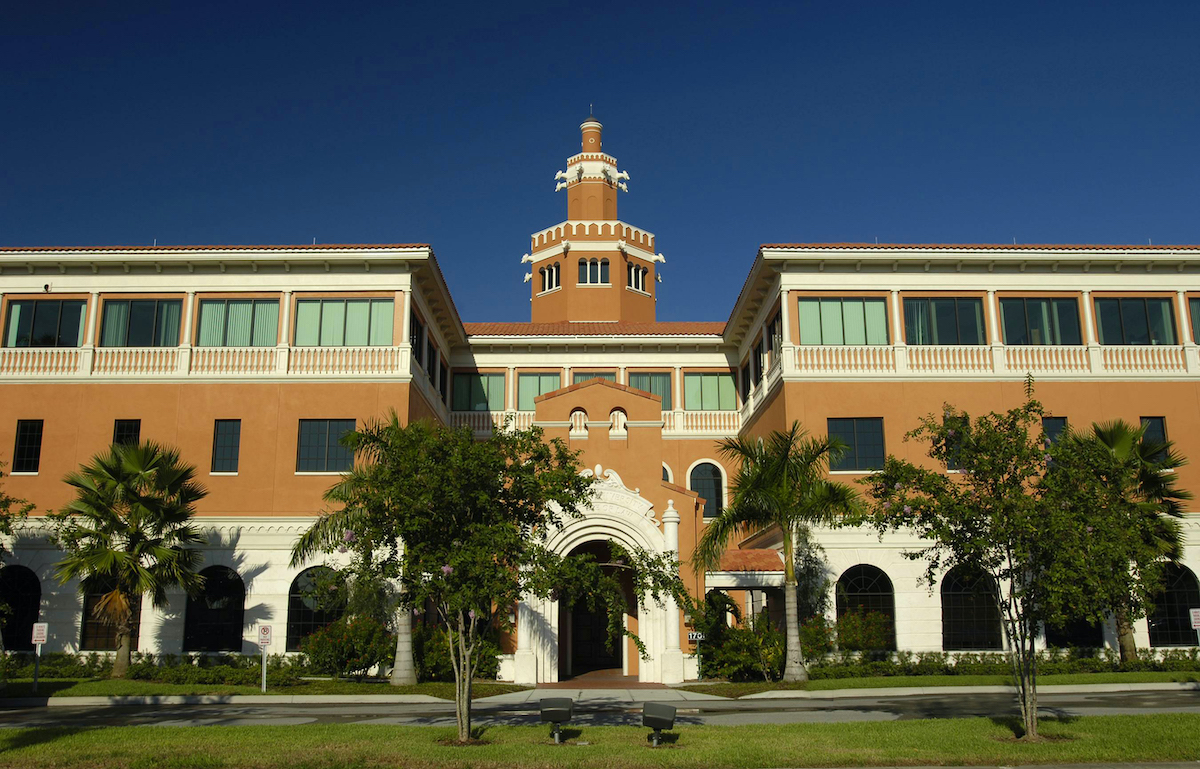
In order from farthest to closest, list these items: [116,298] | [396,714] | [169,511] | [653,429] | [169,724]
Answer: [116,298]
[653,429]
[169,511]
[396,714]
[169,724]

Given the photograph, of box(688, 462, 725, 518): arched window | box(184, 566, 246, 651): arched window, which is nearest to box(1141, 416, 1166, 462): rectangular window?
box(688, 462, 725, 518): arched window

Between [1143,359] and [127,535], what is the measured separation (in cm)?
3150

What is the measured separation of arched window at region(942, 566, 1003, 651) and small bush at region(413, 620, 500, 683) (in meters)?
13.4

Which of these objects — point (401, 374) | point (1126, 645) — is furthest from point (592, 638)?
point (1126, 645)

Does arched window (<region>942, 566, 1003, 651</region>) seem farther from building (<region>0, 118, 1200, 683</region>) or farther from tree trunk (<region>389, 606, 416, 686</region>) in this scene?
tree trunk (<region>389, 606, 416, 686</region>)

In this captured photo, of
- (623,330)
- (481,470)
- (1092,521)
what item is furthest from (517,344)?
(1092,521)

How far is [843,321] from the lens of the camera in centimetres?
3259

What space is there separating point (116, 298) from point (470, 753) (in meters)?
24.9

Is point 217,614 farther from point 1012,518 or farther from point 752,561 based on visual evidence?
point 1012,518

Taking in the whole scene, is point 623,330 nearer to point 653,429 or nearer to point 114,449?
point 653,429

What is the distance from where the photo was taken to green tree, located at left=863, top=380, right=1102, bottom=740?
15.0 metres

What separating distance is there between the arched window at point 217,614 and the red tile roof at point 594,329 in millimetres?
15721

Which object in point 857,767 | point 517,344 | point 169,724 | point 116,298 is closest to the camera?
point 857,767

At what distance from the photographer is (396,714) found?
789 inches
